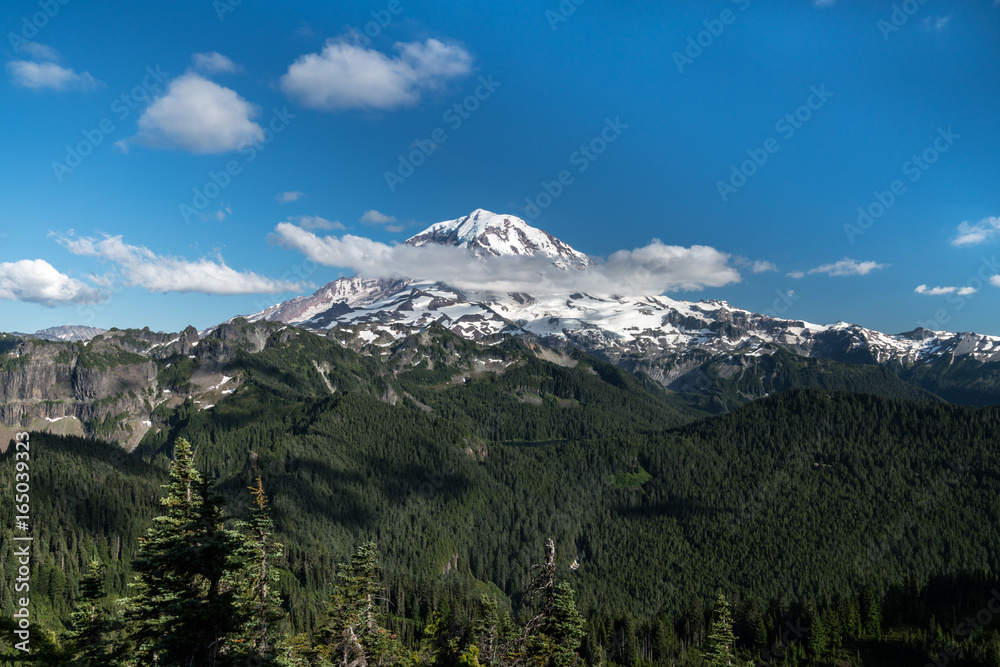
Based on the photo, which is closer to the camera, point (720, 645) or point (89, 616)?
point (89, 616)

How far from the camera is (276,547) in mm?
34375

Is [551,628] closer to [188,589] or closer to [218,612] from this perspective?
[218,612]

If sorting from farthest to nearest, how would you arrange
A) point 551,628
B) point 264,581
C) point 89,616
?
point 89,616 → point 264,581 → point 551,628

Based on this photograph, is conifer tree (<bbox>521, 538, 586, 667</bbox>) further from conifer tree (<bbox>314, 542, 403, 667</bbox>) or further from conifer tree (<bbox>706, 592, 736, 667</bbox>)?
conifer tree (<bbox>706, 592, 736, 667</bbox>)

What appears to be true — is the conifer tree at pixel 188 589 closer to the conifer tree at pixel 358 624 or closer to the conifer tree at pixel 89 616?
the conifer tree at pixel 358 624

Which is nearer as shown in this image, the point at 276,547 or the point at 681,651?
the point at 276,547

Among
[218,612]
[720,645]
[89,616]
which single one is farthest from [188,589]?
[720,645]

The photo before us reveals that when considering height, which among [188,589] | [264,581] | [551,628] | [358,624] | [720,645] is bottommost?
[720,645]

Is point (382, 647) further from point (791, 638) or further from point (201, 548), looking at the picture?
point (791, 638)

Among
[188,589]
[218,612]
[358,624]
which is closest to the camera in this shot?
[218,612]

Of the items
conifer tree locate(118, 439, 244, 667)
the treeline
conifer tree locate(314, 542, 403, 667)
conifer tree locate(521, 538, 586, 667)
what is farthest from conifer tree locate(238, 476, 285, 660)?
conifer tree locate(521, 538, 586, 667)

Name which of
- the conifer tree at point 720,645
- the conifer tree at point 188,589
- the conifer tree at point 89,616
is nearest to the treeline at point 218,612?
the conifer tree at point 188,589

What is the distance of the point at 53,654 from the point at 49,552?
180287 mm

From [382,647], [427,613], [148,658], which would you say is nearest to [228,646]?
[148,658]
